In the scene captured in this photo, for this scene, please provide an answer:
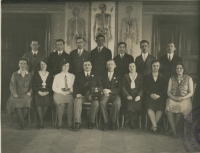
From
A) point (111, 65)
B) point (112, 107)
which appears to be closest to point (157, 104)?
point (112, 107)

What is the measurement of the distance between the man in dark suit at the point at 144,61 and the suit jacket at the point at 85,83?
683 mm

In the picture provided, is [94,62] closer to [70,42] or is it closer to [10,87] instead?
[70,42]

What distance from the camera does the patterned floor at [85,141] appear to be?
369 cm

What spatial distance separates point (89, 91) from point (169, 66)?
134 cm

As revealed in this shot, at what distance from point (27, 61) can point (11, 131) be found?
1.11 m

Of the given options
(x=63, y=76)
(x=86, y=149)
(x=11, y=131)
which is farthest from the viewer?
(x=63, y=76)

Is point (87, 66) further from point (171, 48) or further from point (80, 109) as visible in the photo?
point (171, 48)

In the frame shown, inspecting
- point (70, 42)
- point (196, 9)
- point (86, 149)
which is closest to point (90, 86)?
point (70, 42)

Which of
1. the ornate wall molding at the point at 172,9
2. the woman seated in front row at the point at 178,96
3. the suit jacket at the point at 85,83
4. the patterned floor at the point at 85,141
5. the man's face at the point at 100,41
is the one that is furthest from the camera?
the suit jacket at the point at 85,83

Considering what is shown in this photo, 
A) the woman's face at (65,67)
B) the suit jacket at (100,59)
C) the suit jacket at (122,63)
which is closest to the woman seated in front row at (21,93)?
the woman's face at (65,67)

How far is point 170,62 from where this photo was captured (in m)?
4.12

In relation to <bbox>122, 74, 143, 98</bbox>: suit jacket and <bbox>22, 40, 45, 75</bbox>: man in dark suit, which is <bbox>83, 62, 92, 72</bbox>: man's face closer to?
<bbox>122, 74, 143, 98</bbox>: suit jacket

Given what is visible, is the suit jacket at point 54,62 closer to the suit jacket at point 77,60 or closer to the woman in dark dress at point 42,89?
the woman in dark dress at point 42,89

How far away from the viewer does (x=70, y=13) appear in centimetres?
407
